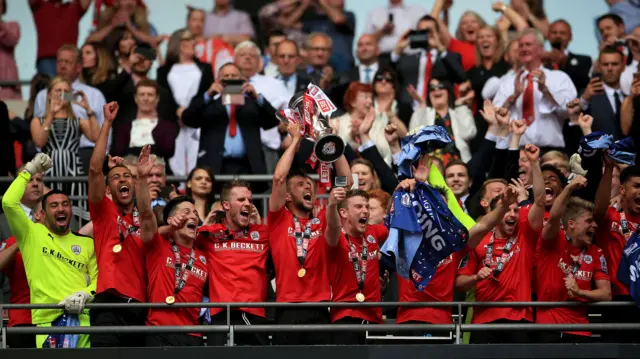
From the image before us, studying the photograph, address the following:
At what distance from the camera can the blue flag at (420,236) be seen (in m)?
13.0

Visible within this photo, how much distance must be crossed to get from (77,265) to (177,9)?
7251mm

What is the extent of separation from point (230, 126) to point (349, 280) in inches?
128

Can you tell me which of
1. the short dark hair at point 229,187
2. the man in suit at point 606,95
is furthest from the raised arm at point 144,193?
the man in suit at point 606,95

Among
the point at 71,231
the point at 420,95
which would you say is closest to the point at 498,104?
the point at 420,95

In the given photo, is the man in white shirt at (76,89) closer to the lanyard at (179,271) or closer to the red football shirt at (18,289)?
the red football shirt at (18,289)

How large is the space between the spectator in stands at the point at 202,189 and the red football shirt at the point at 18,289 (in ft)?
5.64

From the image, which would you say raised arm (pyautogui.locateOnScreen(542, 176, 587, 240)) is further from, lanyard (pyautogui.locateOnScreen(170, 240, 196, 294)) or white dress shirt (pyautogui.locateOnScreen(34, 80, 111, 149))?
white dress shirt (pyautogui.locateOnScreen(34, 80, 111, 149))

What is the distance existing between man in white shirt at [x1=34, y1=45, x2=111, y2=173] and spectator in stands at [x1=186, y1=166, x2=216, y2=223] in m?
2.10

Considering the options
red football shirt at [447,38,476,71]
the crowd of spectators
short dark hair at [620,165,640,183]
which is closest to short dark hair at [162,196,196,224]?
the crowd of spectators

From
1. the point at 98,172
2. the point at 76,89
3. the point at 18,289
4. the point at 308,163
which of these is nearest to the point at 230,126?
the point at 76,89

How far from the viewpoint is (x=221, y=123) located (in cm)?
1581

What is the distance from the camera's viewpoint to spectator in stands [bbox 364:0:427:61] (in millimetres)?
18531

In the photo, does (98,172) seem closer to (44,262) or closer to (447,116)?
(44,262)

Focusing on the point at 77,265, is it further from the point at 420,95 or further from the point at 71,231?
the point at 420,95
